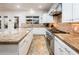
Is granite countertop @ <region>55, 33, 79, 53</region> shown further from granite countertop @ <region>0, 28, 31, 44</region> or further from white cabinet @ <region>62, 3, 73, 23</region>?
white cabinet @ <region>62, 3, 73, 23</region>

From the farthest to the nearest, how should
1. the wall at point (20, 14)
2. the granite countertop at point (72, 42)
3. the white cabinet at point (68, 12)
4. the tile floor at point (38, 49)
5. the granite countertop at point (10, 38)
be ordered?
the wall at point (20, 14) → the tile floor at point (38, 49) → the white cabinet at point (68, 12) → the granite countertop at point (10, 38) → the granite countertop at point (72, 42)

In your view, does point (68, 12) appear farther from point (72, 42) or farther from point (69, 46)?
point (69, 46)

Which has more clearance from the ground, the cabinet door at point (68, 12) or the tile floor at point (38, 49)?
the cabinet door at point (68, 12)

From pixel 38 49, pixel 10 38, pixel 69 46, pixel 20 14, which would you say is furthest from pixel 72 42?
pixel 20 14

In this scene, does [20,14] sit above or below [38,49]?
above

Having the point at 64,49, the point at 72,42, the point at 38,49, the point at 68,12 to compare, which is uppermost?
the point at 68,12

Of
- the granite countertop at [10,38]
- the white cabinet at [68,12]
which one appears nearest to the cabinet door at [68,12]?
the white cabinet at [68,12]

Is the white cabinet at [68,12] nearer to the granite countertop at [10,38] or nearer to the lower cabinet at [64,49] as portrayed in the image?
the lower cabinet at [64,49]

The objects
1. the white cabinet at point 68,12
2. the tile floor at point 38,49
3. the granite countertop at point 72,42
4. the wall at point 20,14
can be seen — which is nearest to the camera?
the granite countertop at point 72,42

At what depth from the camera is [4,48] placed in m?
1.92
